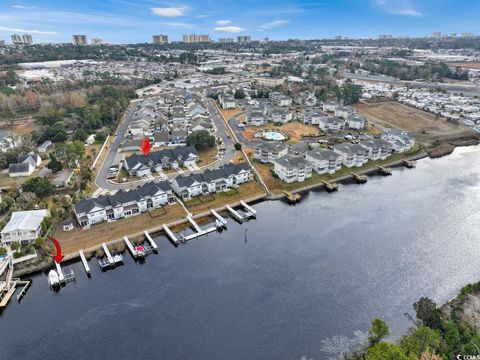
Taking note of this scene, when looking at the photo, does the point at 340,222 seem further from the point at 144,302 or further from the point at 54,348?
the point at 54,348

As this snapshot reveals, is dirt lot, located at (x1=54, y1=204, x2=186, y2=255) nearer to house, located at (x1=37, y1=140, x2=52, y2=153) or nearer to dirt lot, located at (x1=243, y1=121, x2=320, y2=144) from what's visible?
house, located at (x1=37, y1=140, x2=52, y2=153)

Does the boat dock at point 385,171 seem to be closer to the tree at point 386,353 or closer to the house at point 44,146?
the tree at point 386,353

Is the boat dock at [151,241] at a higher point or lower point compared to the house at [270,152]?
lower

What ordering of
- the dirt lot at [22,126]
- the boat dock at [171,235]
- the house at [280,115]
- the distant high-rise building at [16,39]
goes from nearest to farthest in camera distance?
the boat dock at [171,235]
the dirt lot at [22,126]
the house at [280,115]
the distant high-rise building at [16,39]

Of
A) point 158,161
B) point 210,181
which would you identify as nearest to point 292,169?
point 210,181

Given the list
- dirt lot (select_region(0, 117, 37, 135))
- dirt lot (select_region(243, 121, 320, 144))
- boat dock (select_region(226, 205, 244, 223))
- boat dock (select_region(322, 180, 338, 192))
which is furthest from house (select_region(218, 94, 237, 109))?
boat dock (select_region(226, 205, 244, 223))

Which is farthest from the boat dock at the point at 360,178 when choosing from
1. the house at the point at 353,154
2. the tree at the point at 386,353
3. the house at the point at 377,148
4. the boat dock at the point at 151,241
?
the tree at the point at 386,353

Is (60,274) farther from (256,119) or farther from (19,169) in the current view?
(256,119)

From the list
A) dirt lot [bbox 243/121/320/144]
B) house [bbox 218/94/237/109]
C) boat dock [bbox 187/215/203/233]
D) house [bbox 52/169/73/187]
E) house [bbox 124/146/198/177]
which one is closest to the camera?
boat dock [bbox 187/215/203/233]
